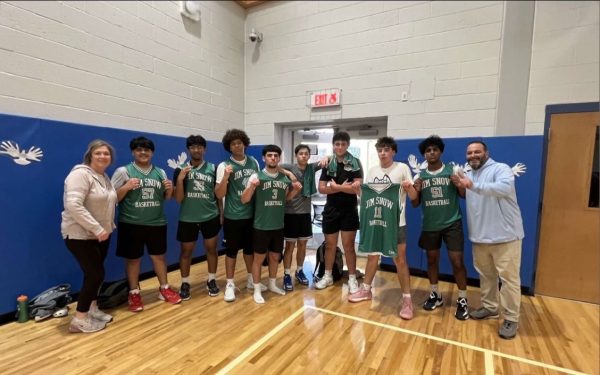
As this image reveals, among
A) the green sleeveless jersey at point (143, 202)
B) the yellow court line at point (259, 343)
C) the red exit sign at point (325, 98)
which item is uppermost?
the red exit sign at point (325, 98)

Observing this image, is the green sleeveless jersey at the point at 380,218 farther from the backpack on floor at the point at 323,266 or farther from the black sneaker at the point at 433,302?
the backpack on floor at the point at 323,266

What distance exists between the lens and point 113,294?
2.81 metres

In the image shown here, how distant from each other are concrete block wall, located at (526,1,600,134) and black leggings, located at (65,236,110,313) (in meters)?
4.54

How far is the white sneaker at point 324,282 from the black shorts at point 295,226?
1.75 ft

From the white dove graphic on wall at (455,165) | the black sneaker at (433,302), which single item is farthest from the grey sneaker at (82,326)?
the white dove graphic on wall at (455,165)

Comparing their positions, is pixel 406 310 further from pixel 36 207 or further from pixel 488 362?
pixel 36 207

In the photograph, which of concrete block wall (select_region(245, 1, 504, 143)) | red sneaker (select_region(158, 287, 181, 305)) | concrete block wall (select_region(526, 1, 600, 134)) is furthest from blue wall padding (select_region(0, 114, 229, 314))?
concrete block wall (select_region(526, 1, 600, 134))

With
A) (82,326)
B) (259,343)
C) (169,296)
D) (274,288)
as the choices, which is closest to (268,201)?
(274,288)

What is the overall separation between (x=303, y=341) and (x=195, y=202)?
62.4 inches

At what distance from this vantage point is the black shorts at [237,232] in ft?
9.70

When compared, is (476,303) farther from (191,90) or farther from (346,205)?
(191,90)

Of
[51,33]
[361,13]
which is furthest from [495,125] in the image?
[51,33]

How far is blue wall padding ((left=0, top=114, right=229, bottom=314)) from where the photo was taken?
7.98 feet

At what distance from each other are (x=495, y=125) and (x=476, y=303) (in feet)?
6.69
